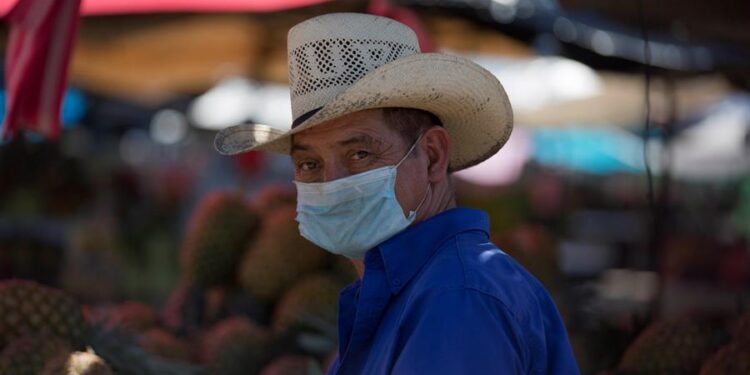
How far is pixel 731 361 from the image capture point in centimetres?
270

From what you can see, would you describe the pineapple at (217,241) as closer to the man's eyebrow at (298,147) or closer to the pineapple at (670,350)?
the pineapple at (670,350)

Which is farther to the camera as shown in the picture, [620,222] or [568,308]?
[620,222]

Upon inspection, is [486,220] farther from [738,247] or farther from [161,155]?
[161,155]

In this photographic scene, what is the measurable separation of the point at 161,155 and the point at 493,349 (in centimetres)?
1630

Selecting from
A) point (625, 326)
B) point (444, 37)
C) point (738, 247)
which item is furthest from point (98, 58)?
point (625, 326)

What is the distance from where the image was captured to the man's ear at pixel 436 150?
201cm

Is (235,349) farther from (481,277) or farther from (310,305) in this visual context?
(481,277)

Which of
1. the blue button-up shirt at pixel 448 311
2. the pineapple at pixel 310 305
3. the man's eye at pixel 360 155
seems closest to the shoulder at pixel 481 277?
the blue button-up shirt at pixel 448 311

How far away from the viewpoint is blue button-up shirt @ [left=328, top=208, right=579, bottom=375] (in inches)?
62.1

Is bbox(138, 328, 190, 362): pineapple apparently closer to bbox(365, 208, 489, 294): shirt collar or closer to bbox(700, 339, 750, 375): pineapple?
bbox(365, 208, 489, 294): shirt collar

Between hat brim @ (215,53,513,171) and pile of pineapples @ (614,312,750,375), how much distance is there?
104 centimetres

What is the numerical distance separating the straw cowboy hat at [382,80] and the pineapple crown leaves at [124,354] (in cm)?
108

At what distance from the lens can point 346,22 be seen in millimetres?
2043

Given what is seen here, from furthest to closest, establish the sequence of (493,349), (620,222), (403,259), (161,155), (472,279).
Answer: (161,155) < (620,222) < (403,259) < (472,279) < (493,349)
